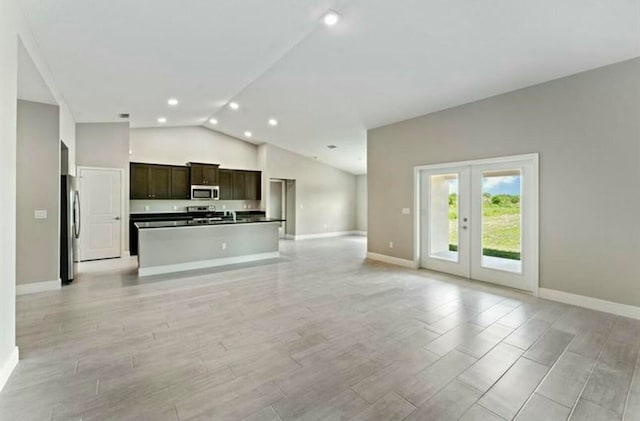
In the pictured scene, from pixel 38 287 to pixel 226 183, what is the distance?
17.5ft

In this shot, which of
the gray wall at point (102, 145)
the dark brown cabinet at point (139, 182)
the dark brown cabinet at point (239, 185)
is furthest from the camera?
the dark brown cabinet at point (239, 185)

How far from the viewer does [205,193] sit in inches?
336

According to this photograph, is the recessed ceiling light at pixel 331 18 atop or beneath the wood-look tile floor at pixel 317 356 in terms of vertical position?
atop

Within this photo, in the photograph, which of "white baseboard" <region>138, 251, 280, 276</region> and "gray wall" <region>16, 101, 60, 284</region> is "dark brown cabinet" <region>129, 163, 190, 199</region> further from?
"gray wall" <region>16, 101, 60, 284</region>

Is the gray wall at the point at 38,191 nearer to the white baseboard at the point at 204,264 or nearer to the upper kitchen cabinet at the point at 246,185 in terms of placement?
the white baseboard at the point at 204,264

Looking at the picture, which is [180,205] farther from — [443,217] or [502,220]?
[502,220]

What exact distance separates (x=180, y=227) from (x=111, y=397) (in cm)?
386

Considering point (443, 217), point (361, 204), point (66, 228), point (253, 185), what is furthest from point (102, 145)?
point (361, 204)

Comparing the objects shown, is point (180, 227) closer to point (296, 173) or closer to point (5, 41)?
point (5, 41)

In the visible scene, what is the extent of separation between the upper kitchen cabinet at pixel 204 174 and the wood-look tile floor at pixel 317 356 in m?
4.43

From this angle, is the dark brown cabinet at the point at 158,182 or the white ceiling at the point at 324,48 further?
the dark brown cabinet at the point at 158,182

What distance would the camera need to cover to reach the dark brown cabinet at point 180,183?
8148 millimetres

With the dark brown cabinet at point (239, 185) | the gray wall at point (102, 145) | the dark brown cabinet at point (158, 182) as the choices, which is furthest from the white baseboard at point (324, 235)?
the gray wall at point (102, 145)

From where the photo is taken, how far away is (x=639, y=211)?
11.1 feet
